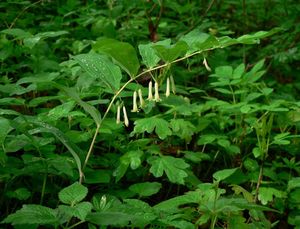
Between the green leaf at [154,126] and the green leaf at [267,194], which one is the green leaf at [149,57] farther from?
the green leaf at [267,194]

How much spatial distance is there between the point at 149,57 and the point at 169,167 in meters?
0.48

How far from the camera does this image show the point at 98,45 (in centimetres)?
125

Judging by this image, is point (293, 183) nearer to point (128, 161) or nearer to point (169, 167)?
point (169, 167)

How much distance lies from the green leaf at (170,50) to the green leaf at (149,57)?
69 millimetres

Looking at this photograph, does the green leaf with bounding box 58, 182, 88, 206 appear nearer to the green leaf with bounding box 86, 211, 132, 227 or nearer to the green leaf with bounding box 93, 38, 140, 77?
the green leaf with bounding box 86, 211, 132, 227

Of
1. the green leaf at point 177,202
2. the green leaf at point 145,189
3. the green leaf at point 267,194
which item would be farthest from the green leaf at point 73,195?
the green leaf at point 267,194

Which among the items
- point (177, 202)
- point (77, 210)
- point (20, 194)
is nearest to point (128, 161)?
point (177, 202)

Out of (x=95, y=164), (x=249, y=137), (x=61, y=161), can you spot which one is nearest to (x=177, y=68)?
(x=249, y=137)

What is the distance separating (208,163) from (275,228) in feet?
1.70

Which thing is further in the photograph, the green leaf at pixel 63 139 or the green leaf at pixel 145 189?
the green leaf at pixel 145 189

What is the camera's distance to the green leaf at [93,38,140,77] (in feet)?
4.12

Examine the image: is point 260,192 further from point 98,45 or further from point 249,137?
point 98,45

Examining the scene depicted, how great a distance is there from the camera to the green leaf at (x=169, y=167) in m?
1.58

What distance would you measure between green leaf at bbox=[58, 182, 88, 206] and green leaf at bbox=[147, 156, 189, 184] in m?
0.43
